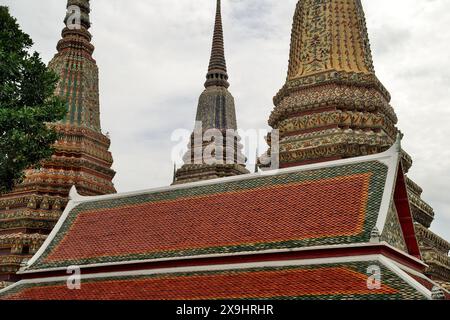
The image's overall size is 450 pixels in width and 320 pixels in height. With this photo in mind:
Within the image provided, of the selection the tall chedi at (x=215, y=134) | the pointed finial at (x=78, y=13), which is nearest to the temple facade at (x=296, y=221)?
the pointed finial at (x=78, y=13)

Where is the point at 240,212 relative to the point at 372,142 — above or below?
below

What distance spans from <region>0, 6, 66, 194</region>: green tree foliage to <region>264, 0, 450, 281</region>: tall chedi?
9437mm

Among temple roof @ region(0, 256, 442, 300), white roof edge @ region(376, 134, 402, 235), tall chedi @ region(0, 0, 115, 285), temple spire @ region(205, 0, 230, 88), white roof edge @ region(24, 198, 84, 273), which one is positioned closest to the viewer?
temple roof @ region(0, 256, 442, 300)

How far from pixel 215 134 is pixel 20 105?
2514cm

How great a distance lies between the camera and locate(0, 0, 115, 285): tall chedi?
2662 centimetres

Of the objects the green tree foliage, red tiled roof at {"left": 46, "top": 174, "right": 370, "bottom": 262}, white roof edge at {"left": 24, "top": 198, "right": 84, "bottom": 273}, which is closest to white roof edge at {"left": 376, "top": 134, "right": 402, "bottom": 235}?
red tiled roof at {"left": 46, "top": 174, "right": 370, "bottom": 262}

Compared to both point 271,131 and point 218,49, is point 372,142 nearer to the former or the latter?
point 271,131

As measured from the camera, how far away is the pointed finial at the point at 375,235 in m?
14.2

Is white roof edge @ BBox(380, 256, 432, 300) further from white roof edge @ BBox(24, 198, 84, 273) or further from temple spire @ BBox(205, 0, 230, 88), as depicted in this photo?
temple spire @ BBox(205, 0, 230, 88)

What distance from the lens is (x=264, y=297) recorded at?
45.3 feet

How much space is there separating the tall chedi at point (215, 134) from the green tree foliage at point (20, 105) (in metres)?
21.4

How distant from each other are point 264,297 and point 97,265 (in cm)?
644
